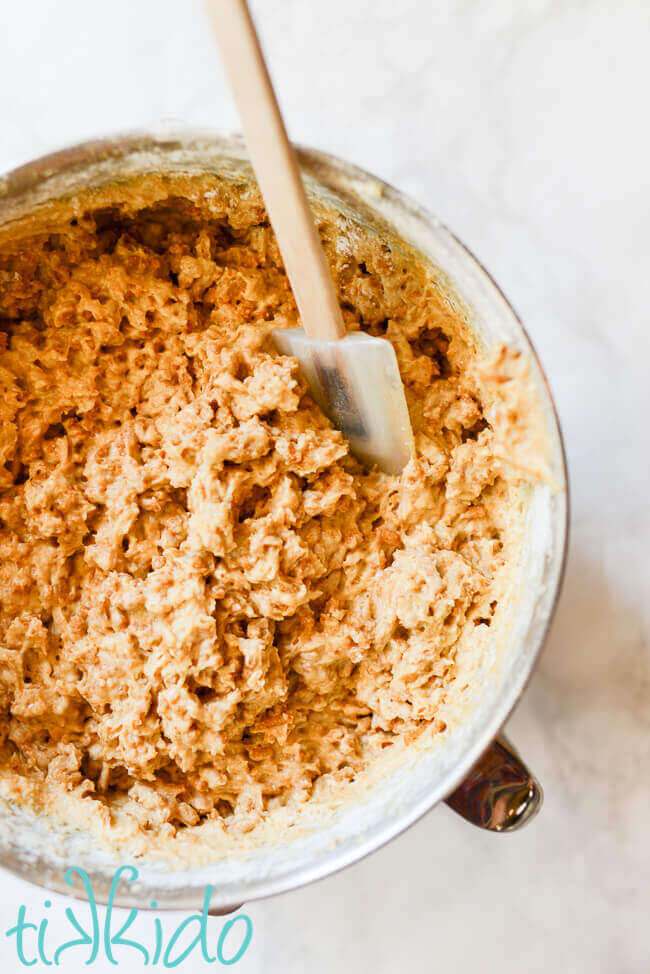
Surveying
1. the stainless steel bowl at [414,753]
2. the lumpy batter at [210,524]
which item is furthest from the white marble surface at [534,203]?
the stainless steel bowl at [414,753]

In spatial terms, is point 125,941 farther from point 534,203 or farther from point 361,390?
point 534,203

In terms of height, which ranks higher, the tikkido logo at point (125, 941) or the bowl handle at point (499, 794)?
the bowl handle at point (499, 794)

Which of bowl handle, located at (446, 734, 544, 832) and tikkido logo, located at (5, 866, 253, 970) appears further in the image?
tikkido logo, located at (5, 866, 253, 970)

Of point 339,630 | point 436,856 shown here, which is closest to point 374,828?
point 339,630

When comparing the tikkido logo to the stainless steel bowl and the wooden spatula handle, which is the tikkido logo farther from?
the wooden spatula handle

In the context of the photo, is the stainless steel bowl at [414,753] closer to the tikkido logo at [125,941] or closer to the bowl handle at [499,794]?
the bowl handle at [499,794]

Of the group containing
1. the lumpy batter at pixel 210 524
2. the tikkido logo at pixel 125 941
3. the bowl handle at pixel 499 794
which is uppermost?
the lumpy batter at pixel 210 524

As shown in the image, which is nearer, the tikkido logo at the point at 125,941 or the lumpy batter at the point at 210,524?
the lumpy batter at the point at 210,524

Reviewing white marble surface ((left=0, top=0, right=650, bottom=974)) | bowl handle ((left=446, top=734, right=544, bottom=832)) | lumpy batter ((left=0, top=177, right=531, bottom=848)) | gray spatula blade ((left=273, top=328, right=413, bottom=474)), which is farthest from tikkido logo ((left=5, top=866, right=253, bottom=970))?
gray spatula blade ((left=273, top=328, right=413, bottom=474))
